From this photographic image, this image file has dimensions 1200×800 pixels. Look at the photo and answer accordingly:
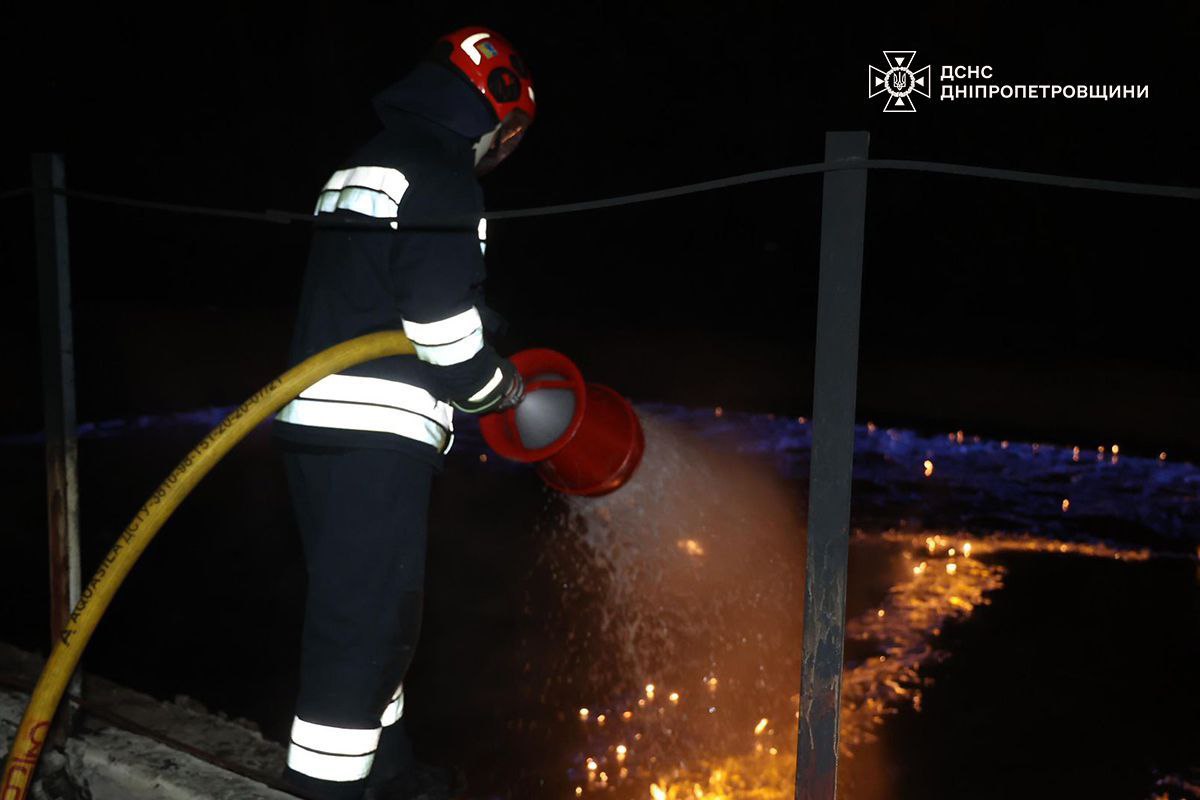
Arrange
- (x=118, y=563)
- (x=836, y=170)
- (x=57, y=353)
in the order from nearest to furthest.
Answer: (x=836, y=170), (x=118, y=563), (x=57, y=353)

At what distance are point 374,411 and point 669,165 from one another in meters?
15.7

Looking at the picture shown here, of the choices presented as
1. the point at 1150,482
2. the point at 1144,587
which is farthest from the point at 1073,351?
the point at 1144,587

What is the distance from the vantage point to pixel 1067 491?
671 cm

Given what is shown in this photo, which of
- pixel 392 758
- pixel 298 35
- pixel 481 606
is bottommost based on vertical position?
pixel 392 758

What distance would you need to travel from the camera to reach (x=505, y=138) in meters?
2.72

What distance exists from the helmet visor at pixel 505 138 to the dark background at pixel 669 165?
317 inches

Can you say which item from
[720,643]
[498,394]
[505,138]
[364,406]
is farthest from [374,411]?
[720,643]

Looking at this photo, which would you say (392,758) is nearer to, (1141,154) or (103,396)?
(103,396)

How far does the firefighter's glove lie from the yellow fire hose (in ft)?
0.98

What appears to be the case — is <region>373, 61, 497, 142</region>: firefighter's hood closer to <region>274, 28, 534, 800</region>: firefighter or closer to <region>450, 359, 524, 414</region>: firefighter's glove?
<region>274, 28, 534, 800</region>: firefighter

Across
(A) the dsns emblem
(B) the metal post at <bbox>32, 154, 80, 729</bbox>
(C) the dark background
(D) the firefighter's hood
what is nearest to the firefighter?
(D) the firefighter's hood

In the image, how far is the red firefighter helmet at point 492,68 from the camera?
2484 millimetres

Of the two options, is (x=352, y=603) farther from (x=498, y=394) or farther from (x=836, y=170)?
(x=836, y=170)

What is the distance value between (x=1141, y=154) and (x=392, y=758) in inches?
577
